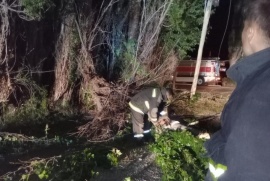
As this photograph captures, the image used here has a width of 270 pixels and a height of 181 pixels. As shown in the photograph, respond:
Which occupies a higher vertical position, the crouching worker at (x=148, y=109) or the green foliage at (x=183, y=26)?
the green foliage at (x=183, y=26)

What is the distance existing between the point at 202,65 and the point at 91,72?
6.49m

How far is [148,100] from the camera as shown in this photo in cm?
926

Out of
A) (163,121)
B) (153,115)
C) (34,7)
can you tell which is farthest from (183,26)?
(34,7)

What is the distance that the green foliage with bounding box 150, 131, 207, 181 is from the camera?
706 centimetres

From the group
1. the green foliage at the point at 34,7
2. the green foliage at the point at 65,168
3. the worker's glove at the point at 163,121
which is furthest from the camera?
the worker's glove at the point at 163,121

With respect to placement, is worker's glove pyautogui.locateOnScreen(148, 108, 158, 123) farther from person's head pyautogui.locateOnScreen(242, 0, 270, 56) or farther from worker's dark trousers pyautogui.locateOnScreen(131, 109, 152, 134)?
person's head pyautogui.locateOnScreen(242, 0, 270, 56)

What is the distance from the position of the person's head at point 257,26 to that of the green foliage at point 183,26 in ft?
35.8

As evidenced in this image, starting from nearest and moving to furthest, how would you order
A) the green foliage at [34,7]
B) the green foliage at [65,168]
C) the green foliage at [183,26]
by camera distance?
the green foliage at [65,168]
the green foliage at [34,7]
the green foliage at [183,26]

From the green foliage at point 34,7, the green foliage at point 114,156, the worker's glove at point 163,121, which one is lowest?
the green foliage at point 114,156

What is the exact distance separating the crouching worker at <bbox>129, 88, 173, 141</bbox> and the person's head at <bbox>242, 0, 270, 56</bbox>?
23.6ft

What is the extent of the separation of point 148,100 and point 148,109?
0.20m

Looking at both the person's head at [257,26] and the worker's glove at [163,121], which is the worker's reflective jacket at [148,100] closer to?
the worker's glove at [163,121]

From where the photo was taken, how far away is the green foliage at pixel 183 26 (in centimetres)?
1299

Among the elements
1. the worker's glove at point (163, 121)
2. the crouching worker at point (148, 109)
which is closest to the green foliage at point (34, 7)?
the crouching worker at point (148, 109)
